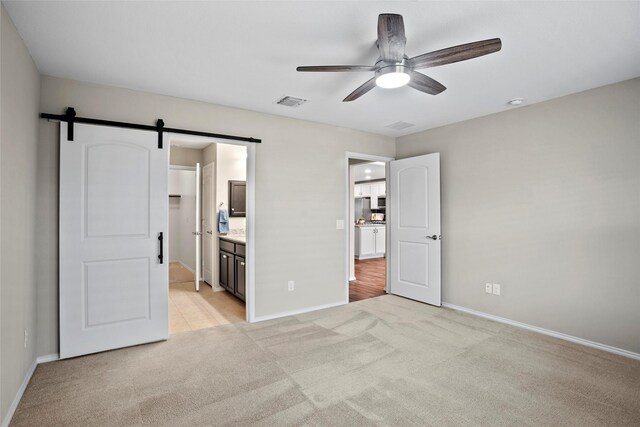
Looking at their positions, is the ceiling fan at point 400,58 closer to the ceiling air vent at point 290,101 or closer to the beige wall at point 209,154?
the ceiling air vent at point 290,101

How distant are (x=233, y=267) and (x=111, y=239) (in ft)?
6.23

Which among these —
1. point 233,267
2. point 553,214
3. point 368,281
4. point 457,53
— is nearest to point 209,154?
point 233,267

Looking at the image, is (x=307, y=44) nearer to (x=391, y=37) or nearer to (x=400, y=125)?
(x=391, y=37)

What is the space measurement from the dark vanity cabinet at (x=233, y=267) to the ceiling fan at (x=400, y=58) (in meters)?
2.84

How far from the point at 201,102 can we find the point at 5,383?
2.74m

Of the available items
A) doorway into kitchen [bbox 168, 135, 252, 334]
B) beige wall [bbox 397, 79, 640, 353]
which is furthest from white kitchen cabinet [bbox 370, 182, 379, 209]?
beige wall [bbox 397, 79, 640, 353]

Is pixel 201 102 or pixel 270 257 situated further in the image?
pixel 270 257

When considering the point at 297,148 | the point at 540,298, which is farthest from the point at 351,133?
the point at 540,298

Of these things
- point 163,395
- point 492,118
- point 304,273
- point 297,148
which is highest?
point 492,118

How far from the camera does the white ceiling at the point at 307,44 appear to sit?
194 centimetres

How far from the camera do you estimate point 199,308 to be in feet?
14.2

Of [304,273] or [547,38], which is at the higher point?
[547,38]

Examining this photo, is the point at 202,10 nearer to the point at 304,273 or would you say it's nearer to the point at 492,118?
the point at 304,273

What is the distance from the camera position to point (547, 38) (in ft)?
7.32
